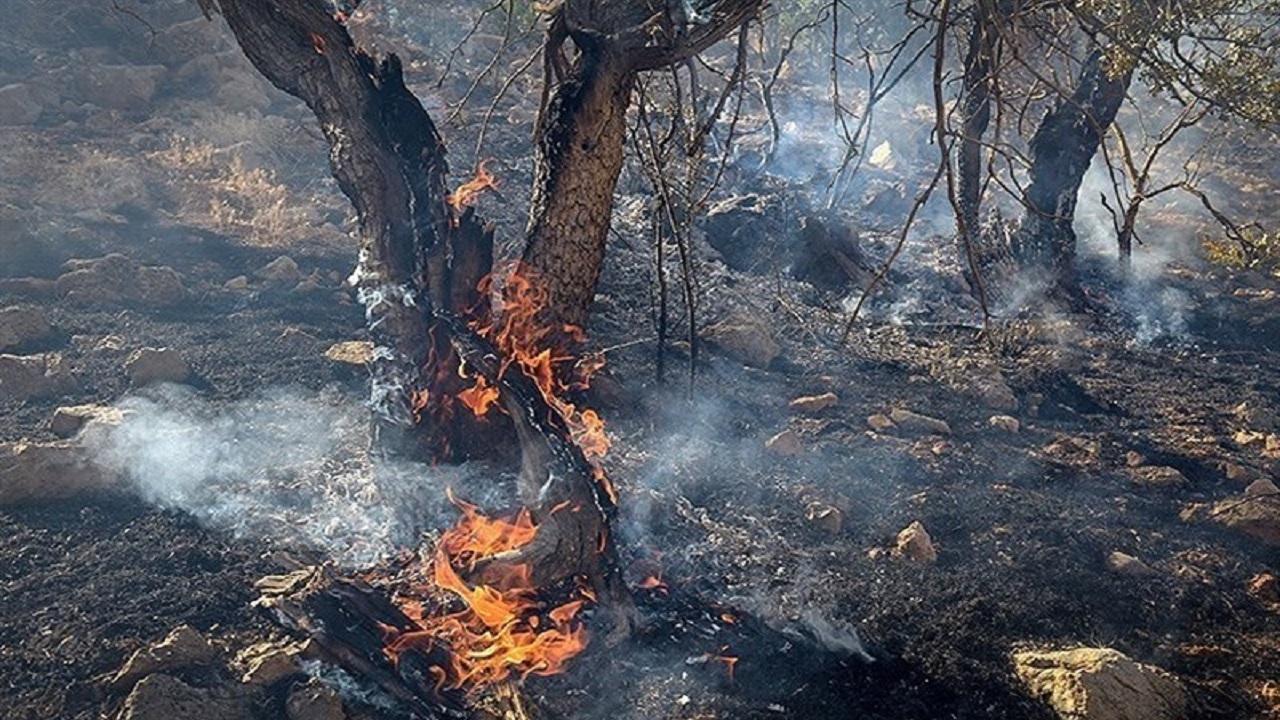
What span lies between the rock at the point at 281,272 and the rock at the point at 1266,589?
6884 mm

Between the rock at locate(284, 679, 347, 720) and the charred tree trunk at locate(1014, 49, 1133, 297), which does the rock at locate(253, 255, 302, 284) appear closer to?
the rock at locate(284, 679, 347, 720)

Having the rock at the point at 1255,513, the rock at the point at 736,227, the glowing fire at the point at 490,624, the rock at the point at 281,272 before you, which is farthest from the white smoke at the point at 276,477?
the rock at the point at 736,227

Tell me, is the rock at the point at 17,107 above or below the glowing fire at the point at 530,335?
above

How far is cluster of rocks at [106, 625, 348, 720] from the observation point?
3.02 meters

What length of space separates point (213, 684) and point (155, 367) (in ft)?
9.78

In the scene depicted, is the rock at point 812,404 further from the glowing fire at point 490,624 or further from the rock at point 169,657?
the rock at point 169,657

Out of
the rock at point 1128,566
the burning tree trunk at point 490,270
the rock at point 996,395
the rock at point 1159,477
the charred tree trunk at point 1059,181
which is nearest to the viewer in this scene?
the burning tree trunk at point 490,270

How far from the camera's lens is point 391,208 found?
4328 millimetres

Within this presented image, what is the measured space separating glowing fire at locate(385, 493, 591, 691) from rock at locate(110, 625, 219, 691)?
69 cm

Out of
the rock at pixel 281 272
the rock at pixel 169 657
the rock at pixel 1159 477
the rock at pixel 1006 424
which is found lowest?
the rock at pixel 169 657

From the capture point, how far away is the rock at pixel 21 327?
18.7ft

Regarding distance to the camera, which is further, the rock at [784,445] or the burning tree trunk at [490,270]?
the rock at [784,445]

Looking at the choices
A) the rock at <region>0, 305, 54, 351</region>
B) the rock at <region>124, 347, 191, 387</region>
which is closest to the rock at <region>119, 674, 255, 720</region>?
the rock at <region>124, 347, 191, 387</region>

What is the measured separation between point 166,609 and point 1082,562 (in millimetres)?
4154
